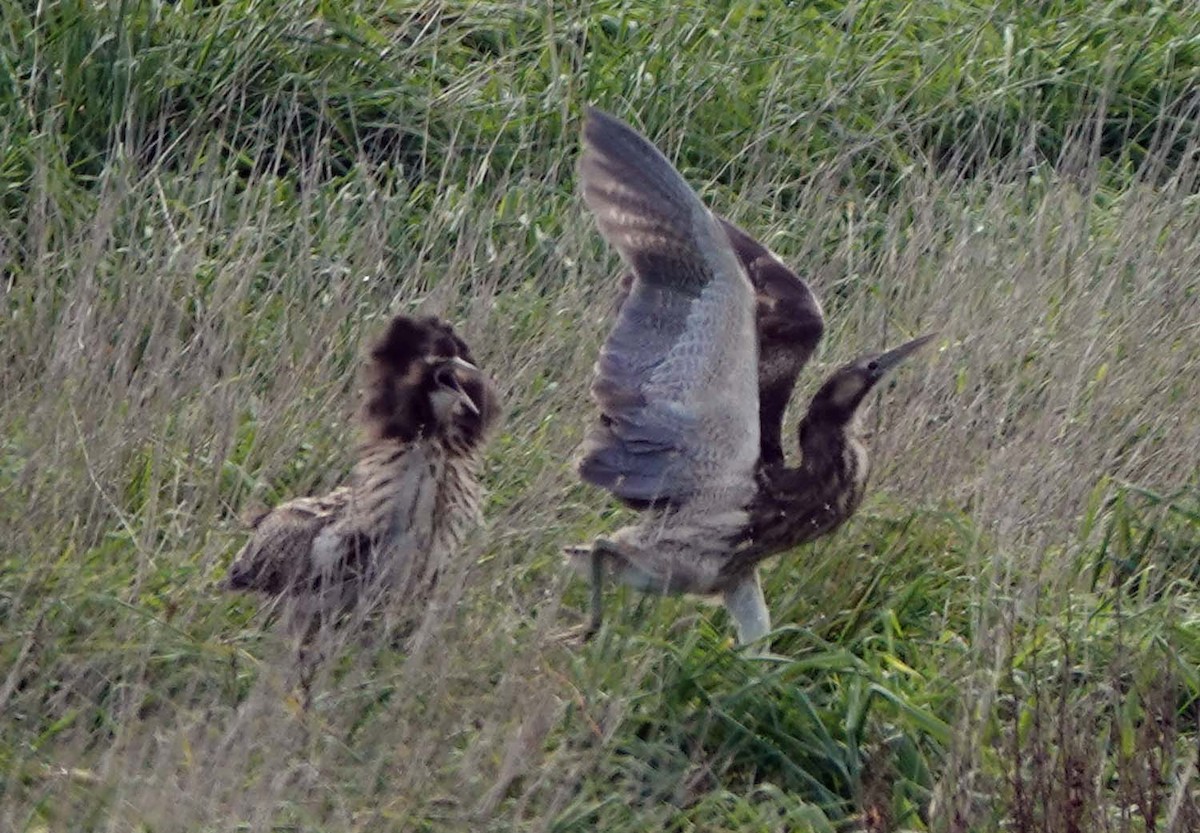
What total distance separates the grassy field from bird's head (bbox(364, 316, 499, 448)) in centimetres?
27

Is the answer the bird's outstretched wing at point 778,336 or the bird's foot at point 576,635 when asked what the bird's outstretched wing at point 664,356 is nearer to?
the bird's outstretched wing at point 778,336

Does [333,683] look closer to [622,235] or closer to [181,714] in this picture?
[181,714]

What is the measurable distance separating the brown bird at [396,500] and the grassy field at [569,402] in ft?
0.43

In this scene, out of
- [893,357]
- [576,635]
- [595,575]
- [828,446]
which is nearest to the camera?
[576,635]

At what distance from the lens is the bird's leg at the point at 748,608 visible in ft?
17.2

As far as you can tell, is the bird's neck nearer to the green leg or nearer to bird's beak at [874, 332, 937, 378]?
bird's beak at [874, 332, 937, 378]

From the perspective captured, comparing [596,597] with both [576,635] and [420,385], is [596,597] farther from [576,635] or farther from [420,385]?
[420,385]

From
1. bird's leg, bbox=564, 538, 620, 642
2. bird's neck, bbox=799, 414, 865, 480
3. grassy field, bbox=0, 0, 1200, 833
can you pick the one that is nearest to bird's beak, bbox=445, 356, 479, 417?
grassy field, bbox=0, 0, 1200, 833

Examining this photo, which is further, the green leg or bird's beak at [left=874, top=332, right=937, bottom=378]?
bird's beak at [left=874, top=332, right=937, bottom=378]

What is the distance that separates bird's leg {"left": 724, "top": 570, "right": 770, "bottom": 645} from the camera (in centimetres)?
525

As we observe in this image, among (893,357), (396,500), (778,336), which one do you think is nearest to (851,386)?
(893,357)

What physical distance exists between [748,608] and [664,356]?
602 millimetres

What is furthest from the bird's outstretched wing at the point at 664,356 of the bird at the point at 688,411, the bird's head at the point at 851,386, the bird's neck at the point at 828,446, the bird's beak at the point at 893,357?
the bird's beak at the point at 893,357

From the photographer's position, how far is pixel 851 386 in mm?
5762
